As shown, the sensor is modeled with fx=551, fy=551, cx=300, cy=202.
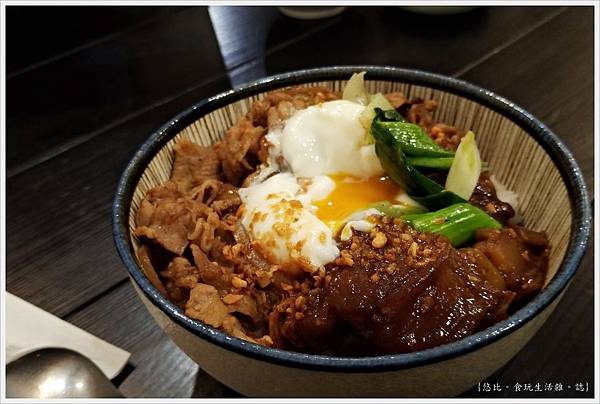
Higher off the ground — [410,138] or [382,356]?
[410,138]

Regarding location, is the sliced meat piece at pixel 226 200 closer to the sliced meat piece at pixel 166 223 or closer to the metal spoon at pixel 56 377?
the sliced meat piece at pixel 166 223

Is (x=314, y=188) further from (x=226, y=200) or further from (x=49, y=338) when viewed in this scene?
(x=49, y=338)

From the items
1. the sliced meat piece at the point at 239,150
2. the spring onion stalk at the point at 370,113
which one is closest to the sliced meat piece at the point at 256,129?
the sliced meat piece at the point at 239,150

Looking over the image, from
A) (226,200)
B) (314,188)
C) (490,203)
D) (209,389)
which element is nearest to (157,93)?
(226,200)

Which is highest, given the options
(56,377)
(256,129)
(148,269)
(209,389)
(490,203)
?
(256,129)

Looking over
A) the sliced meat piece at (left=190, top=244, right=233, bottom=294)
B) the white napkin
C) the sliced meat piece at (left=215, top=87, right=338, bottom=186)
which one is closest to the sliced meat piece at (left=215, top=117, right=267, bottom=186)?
the sliced meat piece at (left=215, top=87, right=338, bottom=186)

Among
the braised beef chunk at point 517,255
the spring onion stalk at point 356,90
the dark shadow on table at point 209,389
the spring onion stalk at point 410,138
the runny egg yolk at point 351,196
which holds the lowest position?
the dark shadow on table at point 209,389

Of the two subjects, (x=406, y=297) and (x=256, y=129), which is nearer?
(x=406, y=297)

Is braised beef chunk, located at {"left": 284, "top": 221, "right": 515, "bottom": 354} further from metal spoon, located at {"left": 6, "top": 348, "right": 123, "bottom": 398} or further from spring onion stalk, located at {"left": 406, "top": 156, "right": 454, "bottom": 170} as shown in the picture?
metal spoon, located at {"left": 6, "top": 348, "right": 123, "bottom": 398}
